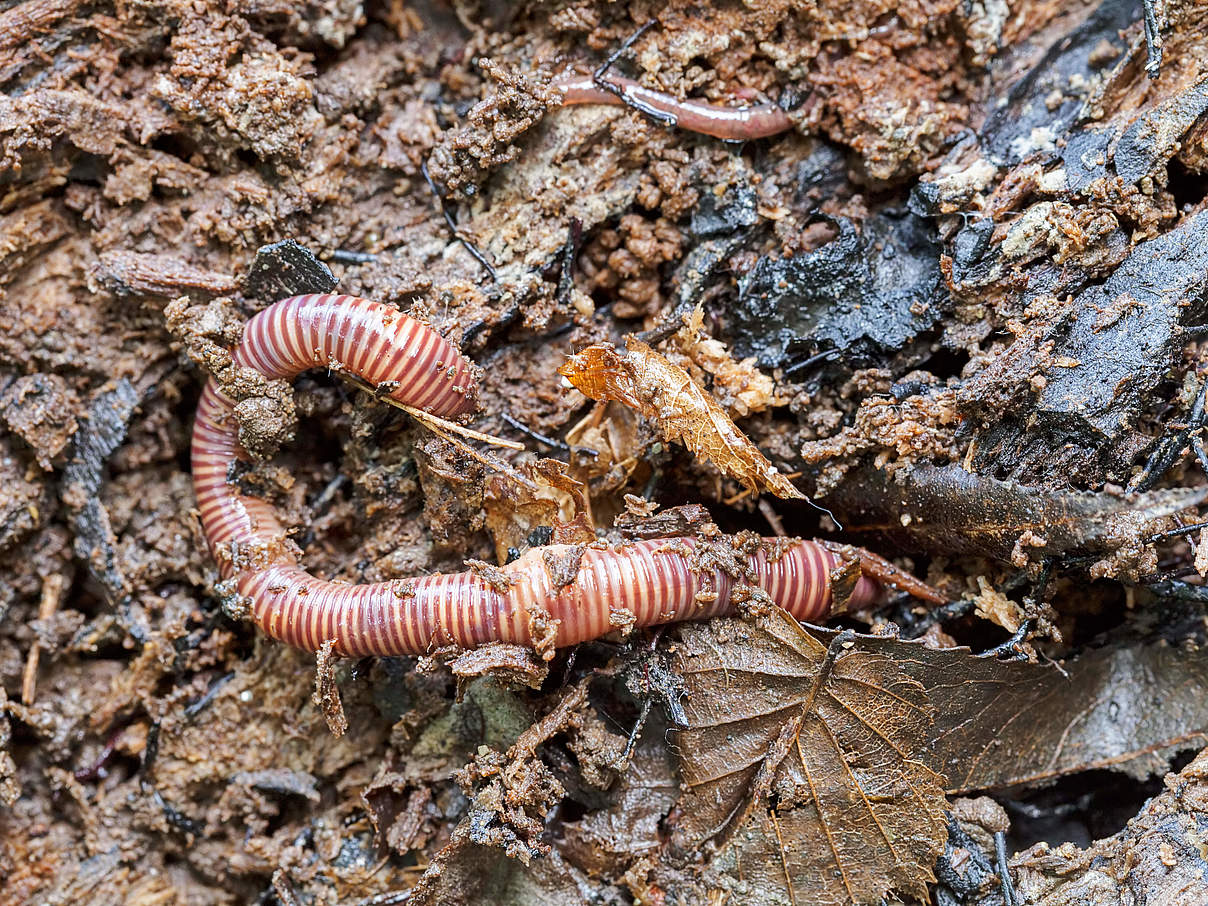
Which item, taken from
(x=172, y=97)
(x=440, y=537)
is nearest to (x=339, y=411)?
(x=440, y=537)

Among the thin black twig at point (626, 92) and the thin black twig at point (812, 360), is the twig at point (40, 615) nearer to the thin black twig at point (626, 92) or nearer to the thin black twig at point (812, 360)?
the thin black twig at point (626, 92)

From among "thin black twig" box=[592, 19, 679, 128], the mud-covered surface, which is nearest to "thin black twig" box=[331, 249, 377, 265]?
the mud-covered surface

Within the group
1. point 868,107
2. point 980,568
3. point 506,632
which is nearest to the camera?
point 506,632

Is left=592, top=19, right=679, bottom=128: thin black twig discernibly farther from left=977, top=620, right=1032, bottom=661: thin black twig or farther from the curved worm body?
left=977, top=620, right=1032, bottom=661: thin black twig

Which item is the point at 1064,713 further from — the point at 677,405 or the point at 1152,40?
the point at 1152,40

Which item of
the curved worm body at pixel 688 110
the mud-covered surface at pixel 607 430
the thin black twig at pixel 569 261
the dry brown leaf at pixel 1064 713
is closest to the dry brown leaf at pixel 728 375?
the mud-covered surface at pixel 607 430

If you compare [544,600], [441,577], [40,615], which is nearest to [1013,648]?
[544,600]

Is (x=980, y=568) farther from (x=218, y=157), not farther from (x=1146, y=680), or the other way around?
(x=218, y=157)
